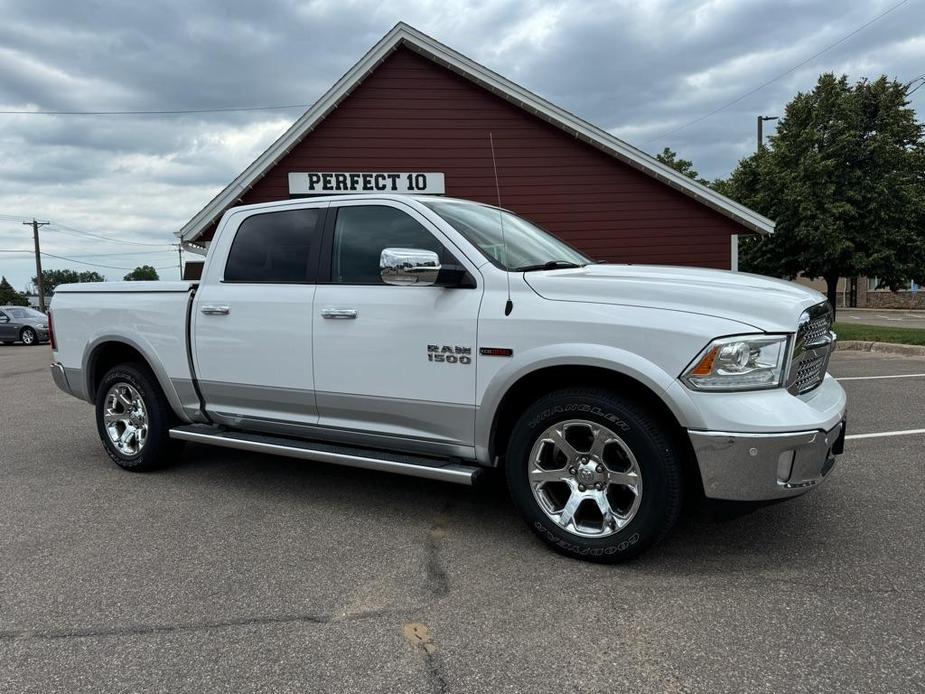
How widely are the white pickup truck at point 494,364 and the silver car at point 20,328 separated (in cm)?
2380

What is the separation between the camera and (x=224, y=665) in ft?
8.50

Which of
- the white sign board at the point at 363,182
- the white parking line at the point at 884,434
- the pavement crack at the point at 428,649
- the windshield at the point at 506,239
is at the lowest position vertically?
the white parking line at the point at 884,434

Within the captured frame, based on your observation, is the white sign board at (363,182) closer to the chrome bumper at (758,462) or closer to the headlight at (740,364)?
the headlight at (740,364)

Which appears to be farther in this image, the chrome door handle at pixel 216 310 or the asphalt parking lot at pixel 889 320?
the asphalt parking lot at pixel 889 320

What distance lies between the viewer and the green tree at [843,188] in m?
21.3

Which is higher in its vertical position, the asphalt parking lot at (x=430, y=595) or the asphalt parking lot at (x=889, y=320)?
the asphalt parking lot at (x=430, y=595)

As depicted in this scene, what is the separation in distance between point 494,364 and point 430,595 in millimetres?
1179

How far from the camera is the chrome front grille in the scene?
3.21 metres

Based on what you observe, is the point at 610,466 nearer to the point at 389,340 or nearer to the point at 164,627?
the point at 389,340

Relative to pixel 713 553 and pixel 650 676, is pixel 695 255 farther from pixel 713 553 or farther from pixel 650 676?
pixel 650 676

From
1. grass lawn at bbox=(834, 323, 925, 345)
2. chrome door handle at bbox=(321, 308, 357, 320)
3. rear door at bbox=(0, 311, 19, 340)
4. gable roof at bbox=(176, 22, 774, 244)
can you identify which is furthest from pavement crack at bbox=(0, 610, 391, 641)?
rear door at bbox=(0, 311, 19, 340)

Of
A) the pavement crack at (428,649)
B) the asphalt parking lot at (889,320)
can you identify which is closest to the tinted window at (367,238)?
the pavement crack at (428,649)

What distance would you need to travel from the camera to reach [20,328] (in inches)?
985

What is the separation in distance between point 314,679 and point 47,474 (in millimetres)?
3979
